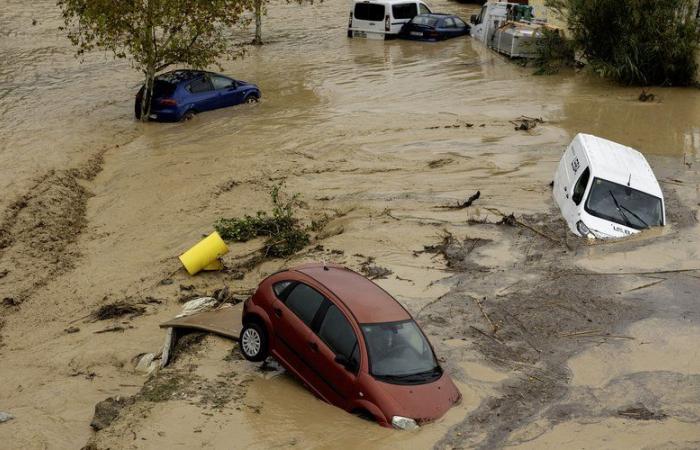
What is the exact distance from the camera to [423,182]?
17969mm

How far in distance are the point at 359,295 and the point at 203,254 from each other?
4886mm

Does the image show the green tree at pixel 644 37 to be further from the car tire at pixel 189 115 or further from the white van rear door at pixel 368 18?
the car tire at pixel 189 115

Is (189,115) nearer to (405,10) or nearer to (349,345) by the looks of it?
(405,10)

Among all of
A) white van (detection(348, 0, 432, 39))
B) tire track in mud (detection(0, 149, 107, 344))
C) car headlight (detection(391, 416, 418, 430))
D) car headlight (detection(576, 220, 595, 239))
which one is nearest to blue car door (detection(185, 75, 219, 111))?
tire track in mud (detection(0, 149, 107, 344))

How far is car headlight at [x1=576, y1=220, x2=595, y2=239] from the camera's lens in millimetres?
14312

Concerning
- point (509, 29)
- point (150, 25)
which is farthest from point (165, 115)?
point (509, 29)

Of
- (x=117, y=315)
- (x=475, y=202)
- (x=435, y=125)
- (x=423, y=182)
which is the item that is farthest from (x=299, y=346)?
(x=435, y=125)

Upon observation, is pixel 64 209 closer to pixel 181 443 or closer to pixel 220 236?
pixel 220 236

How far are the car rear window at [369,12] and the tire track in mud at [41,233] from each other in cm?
1666

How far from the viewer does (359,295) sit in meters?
9.78

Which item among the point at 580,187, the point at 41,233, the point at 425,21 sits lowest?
the point at 41,233

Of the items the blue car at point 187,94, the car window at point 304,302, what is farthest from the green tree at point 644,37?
the car window at point 304,302

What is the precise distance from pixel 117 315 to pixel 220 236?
104 inches

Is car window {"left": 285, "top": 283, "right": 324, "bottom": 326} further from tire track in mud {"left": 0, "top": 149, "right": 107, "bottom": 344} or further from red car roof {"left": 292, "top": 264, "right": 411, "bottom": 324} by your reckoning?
tire track in mud {"left": 0, "top": 149, "right": 107, "bottom": 344}
